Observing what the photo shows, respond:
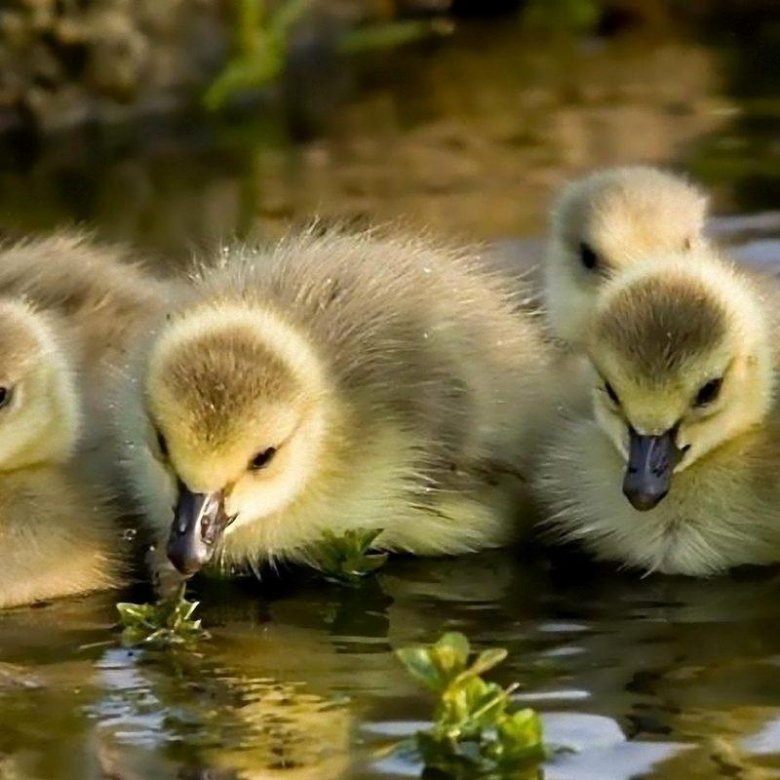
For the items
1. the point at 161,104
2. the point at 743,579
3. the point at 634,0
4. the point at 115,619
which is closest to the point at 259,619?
the point at 115,619

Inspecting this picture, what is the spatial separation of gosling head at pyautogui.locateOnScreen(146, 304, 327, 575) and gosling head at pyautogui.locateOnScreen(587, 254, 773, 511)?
453mm

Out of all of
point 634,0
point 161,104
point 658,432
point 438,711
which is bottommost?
point 438,711

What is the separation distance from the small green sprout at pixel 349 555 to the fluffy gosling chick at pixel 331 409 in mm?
25

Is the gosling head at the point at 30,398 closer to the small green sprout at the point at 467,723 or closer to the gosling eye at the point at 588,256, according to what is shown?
A: the small green sprout at the point at 467,723

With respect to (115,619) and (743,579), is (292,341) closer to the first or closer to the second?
(115,619)

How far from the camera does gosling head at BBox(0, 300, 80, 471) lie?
159 inches

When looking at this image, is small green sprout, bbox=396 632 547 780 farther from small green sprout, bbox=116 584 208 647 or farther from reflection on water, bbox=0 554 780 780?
small green sprout, bbox=116 584 208 647

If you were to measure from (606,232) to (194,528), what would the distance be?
139 cm

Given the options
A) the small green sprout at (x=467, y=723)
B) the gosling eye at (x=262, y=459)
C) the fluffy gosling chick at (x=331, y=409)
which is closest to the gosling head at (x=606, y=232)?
the fluffy gosling chick at (x=331, y=409)

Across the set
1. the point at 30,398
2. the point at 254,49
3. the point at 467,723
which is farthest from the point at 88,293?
the point at 254,49

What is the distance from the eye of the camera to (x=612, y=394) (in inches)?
155

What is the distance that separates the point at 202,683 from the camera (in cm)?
355

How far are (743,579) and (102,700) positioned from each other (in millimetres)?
1072

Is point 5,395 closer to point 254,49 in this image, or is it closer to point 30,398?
point 30,398
